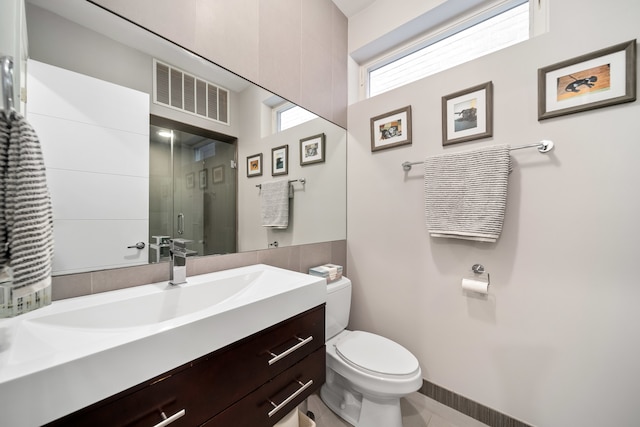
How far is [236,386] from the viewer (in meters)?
0.77

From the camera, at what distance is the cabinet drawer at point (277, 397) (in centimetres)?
77

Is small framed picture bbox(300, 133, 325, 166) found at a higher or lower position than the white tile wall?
higher

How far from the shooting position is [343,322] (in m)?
1.59

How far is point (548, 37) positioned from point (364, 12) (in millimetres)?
1203

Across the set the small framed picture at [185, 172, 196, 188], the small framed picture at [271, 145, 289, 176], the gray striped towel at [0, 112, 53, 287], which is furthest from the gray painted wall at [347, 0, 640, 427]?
the gray striped towel at [0, 112, 53, 287]

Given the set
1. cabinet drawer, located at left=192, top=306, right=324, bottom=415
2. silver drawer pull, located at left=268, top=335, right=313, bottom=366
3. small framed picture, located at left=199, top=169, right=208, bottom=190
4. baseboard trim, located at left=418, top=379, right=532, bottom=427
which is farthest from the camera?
baseboard trim, located at left=418, top=379, right=532, bottom=427

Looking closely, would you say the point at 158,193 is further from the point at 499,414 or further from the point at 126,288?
the point at 499,414

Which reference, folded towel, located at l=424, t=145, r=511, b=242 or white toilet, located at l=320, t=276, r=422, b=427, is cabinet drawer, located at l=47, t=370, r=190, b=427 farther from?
folded towel, located at l=424, t=145, r=511, b=242

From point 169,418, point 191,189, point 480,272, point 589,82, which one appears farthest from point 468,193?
point 169,418

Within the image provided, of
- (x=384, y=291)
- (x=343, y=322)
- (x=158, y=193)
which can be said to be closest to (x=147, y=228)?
(x=158, y=193)

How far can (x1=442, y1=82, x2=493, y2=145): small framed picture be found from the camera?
1317 millimetres

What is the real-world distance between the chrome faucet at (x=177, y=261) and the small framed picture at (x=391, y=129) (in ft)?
4.45

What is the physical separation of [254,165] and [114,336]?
100 centimetres

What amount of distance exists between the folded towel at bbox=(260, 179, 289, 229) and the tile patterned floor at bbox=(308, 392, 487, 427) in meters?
1.12
